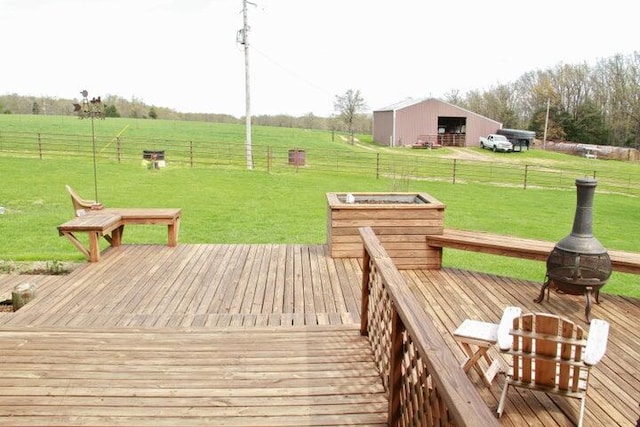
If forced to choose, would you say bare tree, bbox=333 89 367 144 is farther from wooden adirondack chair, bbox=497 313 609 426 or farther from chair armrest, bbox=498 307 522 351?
wooden adirondack chair, bbox=497 313 609 426

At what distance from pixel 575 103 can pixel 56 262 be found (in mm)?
49735

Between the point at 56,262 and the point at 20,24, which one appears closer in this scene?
the point at 56,262

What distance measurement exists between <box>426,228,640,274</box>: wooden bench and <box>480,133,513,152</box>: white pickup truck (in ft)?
93.4

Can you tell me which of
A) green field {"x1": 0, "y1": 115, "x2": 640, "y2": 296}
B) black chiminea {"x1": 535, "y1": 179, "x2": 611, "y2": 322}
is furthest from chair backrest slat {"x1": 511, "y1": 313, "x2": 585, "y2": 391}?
green field {"x1": 0, "y1": 115, "x2": 640, "y2": 296}

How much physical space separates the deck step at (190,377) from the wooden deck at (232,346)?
1 centimetres

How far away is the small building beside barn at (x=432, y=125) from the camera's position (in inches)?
1292

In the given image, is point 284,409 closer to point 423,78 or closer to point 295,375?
point 295,375

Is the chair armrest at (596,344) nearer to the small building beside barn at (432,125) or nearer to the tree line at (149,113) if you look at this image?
the small building beside barn at (432,125)

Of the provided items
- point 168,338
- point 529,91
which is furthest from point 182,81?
point 168,338

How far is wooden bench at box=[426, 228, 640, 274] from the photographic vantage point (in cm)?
484

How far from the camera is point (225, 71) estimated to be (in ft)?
112

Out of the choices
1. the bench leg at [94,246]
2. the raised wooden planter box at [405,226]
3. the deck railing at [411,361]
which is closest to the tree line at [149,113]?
the raised wooden planter box at [405,226]

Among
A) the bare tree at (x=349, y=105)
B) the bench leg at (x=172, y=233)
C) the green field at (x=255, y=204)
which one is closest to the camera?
the bench leg at (x=172, y=233)

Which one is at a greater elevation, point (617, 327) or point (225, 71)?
point (225, 71)
